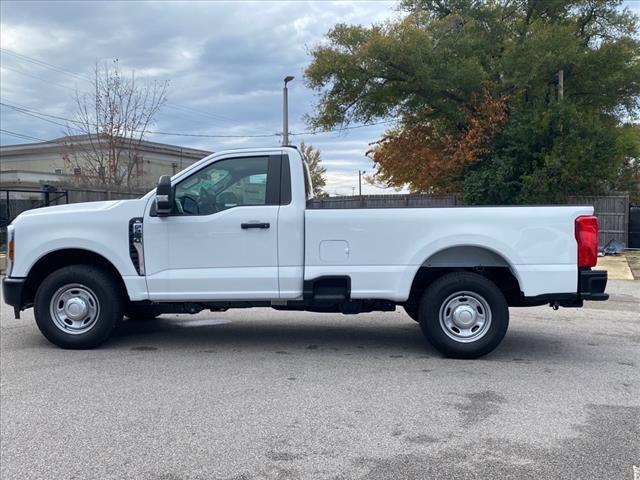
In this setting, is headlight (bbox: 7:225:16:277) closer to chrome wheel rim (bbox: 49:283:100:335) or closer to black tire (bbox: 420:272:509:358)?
chrome wheel rim (bbox: 49:283:100:335)

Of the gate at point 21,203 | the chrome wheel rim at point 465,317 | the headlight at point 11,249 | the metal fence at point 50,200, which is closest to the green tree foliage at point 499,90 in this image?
the metal fence at point 50,200

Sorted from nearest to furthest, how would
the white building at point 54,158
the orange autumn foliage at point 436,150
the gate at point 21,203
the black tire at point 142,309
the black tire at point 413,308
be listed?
the black tire at point 413,308 → the black tire at point 142,309 → the gate at point 21,203 → the orange autumn foliage at point 436,150 → the white building at point 54,158

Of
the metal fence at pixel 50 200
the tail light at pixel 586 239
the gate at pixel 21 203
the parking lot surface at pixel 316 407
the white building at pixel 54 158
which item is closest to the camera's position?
the parking lot surface at pixel 316 407

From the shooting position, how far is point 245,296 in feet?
20.1

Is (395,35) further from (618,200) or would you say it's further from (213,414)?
(213,414)

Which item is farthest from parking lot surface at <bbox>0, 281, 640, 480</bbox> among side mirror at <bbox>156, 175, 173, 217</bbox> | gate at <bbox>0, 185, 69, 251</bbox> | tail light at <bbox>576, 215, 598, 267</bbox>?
gate at <bbox>0, 185, 69, 251</bbox>

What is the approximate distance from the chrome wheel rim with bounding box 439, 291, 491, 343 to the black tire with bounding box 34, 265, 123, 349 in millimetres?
3554

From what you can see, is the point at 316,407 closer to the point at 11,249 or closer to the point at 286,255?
the point at 286,255

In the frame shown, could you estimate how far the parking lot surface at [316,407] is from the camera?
362cm

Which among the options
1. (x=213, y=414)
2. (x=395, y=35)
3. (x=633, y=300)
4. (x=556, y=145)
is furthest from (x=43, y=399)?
(x=395, y=35)

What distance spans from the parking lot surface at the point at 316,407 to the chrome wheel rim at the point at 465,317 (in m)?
0.30

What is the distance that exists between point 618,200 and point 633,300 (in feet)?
37.9

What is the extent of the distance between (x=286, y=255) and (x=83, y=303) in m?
2.31

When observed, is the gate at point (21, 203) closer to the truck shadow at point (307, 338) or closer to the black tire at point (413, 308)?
the truck shadow at point (307, 338)
